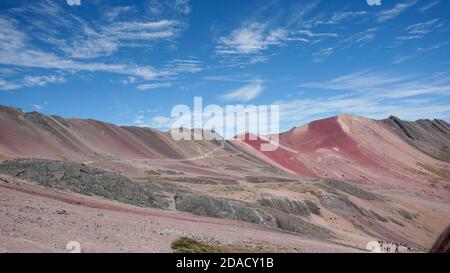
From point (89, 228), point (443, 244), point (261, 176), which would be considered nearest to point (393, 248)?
point (89, 228)

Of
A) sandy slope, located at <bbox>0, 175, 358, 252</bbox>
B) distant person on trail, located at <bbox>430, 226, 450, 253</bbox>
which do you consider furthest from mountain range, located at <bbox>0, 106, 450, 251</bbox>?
distant person on trail, located at <bbox>430, 226, 450, 253</bbox>

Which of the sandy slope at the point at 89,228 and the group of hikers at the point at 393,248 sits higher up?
the sandy slope at the point at 89,228

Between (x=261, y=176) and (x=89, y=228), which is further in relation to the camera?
(x=261, y=176)

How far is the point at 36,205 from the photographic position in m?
23.1

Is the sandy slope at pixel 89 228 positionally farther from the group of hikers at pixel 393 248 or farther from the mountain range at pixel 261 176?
the group of hikers at pixel 393 248

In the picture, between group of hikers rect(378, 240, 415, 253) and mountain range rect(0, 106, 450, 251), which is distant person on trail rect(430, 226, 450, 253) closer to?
mountain range rect(0, 106, 450, 251)

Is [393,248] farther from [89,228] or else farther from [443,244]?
[443,244]

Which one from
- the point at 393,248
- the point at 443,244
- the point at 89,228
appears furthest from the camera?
the point at 393,248

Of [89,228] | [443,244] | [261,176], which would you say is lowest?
[89,228]

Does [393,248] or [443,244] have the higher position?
[443,244]

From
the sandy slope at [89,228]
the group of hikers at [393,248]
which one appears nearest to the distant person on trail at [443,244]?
the sandy slope at [89,228]

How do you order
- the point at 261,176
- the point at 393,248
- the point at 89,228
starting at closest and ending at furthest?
the point at 89,228, the point at 393,248, the point at 261,176
